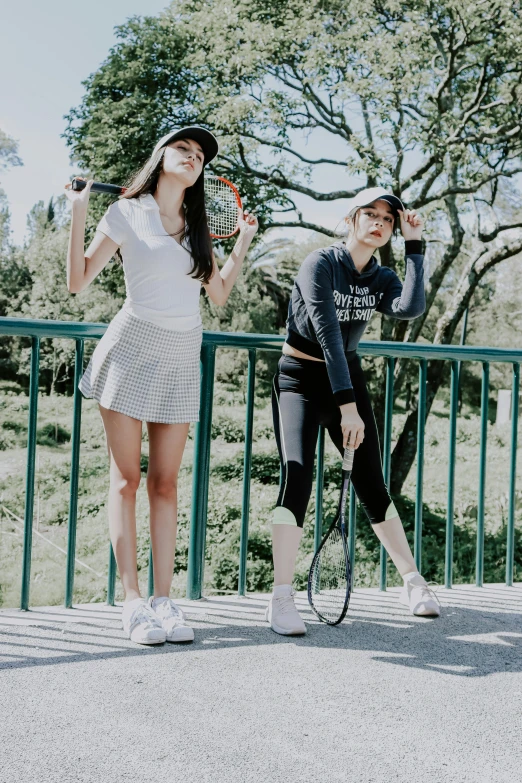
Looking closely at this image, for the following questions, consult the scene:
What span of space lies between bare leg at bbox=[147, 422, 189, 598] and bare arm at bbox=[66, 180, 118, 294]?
608mm

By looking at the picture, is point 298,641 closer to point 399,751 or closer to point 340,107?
point 399,751

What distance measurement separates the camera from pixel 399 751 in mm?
2111

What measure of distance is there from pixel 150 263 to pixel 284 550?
120cm

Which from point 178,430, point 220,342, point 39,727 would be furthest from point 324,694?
point 220,342

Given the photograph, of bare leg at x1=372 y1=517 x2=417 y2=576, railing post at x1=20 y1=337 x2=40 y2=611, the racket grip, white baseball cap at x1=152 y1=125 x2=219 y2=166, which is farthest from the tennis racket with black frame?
white baseball cap at x1=152 y1=125 x2=219 y2=166

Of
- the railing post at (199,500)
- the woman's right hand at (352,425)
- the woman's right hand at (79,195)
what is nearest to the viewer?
the woman's right hand at (79,195)

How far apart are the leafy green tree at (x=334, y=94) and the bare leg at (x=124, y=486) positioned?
8404 millimetres

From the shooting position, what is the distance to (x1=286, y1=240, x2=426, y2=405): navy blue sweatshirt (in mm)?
3035

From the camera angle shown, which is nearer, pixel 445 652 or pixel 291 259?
pixel 445 652

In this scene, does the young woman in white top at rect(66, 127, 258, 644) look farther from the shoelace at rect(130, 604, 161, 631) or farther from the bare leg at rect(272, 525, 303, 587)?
the bare leg at rect(272, 525, 303, 587)

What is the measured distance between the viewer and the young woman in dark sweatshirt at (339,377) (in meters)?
3.06

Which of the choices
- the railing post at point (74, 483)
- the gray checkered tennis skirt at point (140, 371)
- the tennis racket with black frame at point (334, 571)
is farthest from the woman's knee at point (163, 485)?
the tennis racket with black frame at point (334, 571)

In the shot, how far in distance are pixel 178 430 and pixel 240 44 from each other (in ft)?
31.9

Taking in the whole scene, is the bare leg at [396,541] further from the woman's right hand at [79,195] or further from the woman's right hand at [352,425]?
the woman's right hand at [79,195]
